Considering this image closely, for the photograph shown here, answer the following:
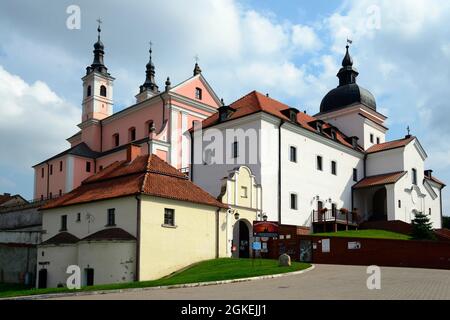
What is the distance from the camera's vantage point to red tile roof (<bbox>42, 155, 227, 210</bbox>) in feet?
90.2

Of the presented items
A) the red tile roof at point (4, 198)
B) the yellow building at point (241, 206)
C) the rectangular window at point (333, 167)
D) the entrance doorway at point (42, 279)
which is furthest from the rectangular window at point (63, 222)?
the red tile roof at point (4, 198)

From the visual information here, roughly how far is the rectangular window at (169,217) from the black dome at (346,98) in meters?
27.4

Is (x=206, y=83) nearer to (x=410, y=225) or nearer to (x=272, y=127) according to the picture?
(x=272, y=127)

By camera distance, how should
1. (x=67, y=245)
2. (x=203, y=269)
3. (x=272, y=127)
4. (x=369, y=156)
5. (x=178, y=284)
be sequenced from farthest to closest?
(x=369, y=156) → (x=272, y=127) → (x=67, y=245) → (x=203, y=269) → (x=178, y=284)

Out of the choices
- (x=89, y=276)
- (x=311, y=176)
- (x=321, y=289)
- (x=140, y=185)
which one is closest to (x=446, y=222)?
(x=311, y=176)

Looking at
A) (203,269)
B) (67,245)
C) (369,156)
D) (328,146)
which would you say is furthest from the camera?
(369,156)

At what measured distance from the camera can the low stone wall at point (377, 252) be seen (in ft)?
84.3

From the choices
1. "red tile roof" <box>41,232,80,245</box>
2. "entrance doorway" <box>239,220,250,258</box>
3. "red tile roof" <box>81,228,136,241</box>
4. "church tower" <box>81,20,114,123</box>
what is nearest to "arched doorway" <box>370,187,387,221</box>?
"entrance doorway" <box>239,220,250,258</box>

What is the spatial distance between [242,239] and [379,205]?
17.6 metres

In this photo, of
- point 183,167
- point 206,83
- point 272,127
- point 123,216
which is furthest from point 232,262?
point 206,83

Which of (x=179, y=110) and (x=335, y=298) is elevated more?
(x=179, y=110)

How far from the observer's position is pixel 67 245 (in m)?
28.1

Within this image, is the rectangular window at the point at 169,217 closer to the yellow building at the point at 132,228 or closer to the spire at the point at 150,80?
the yellow building at the point at 132,228
